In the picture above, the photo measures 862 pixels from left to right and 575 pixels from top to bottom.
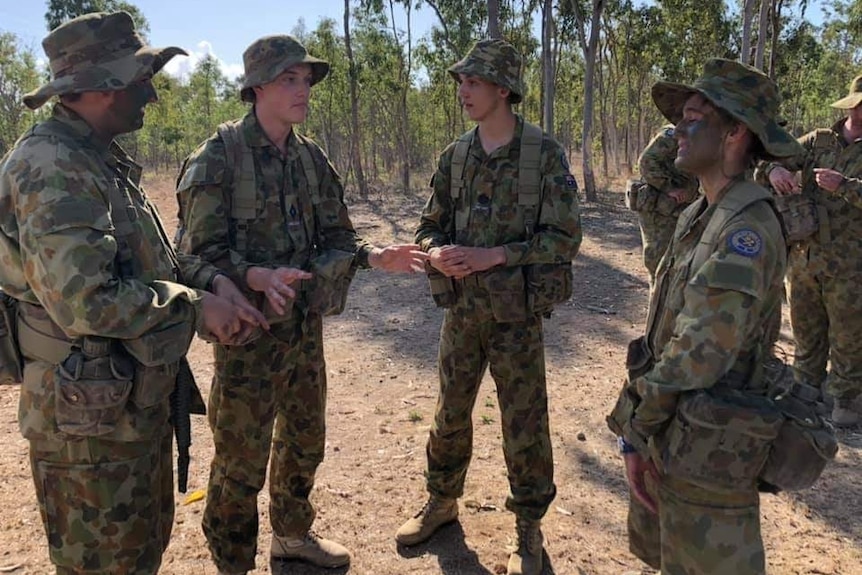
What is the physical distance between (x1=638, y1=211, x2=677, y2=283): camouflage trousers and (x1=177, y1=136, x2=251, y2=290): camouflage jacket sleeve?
11.9ft

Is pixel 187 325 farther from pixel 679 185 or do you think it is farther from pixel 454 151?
pixel 679 185

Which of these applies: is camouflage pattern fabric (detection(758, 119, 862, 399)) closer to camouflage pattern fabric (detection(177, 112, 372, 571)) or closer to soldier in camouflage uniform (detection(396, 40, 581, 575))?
soldier in camouflage uniform (detection(396, 40, 581, 575))

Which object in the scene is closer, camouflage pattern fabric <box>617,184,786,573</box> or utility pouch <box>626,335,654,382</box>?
camouflage pattern fabric <box>617,184,786,573</box>

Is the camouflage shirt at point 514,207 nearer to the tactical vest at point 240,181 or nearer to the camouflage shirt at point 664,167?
the tactical vest at point 240,181

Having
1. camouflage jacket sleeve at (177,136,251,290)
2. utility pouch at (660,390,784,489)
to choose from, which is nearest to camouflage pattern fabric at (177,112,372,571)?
camouflage jacket sleeve at (177,136,251,290)

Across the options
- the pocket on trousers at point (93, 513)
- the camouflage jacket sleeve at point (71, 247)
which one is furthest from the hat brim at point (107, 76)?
the pocket on trousers at point (93, 513)

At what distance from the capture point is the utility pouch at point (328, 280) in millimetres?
2809

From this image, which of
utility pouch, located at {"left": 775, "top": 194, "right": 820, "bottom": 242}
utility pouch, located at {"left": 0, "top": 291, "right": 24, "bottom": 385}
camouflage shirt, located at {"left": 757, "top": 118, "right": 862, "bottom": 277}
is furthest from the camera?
utility pouch, located at {"left": 775, "top": 194, "right": 820, "bottom": 242}

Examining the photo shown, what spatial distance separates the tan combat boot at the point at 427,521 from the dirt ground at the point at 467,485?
6 cm

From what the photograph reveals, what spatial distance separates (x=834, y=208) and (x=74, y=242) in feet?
15.4

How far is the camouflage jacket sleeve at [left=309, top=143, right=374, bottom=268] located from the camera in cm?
295

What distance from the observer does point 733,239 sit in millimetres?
1843

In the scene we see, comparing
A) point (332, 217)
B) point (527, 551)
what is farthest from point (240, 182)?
point (527, 551)

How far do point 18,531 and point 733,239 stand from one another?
3.66 metres
